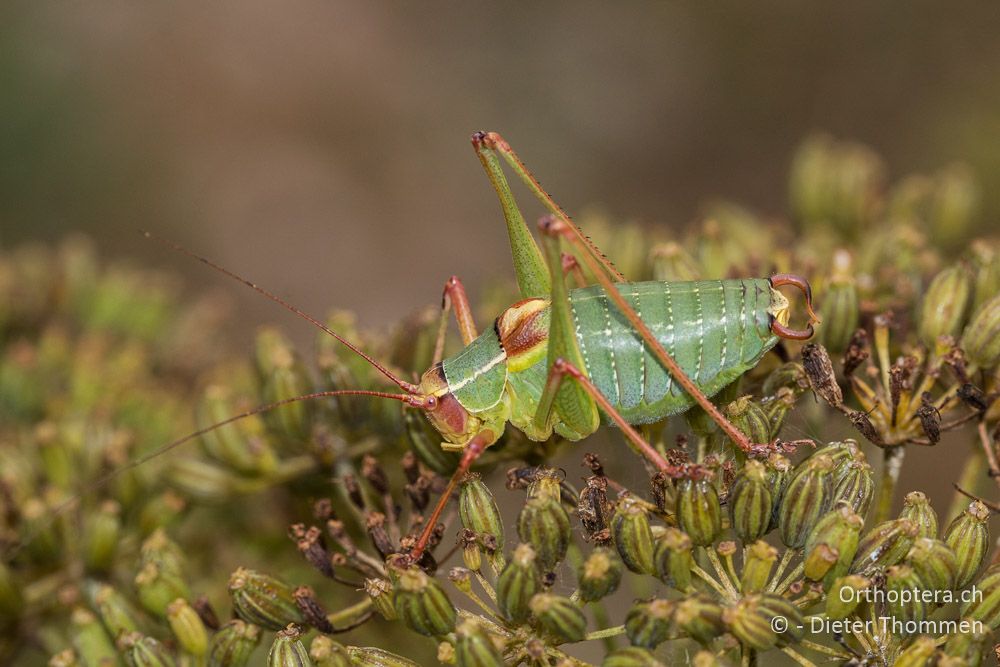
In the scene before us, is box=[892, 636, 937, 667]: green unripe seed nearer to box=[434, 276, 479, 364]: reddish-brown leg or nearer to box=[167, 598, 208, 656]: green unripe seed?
box=[434, 276, 479, 364]: reddish-brown leg

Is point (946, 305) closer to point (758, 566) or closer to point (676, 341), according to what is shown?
point (676, 341)

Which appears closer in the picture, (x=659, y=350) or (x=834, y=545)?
(x=834, y=545)

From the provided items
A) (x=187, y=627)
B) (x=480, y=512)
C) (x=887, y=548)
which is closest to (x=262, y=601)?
(x=187, y=627)

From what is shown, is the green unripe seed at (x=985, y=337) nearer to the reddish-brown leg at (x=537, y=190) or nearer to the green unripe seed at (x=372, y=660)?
the reddish-brown leg at (x=537, y=190)

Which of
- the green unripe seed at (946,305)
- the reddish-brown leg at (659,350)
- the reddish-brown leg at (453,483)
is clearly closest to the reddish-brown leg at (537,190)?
the reddish-brown leg at (659,350)

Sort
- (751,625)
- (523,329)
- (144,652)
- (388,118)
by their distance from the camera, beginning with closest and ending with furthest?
(751,625), (144,652), (523,329), (388,118)

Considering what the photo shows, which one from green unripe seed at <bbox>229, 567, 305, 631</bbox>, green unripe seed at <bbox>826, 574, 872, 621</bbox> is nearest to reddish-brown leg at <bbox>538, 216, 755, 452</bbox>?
green unripe seed at <bbox>826, 574, 872, 621</bbox>

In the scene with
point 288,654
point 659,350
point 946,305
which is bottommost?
point 288,654
